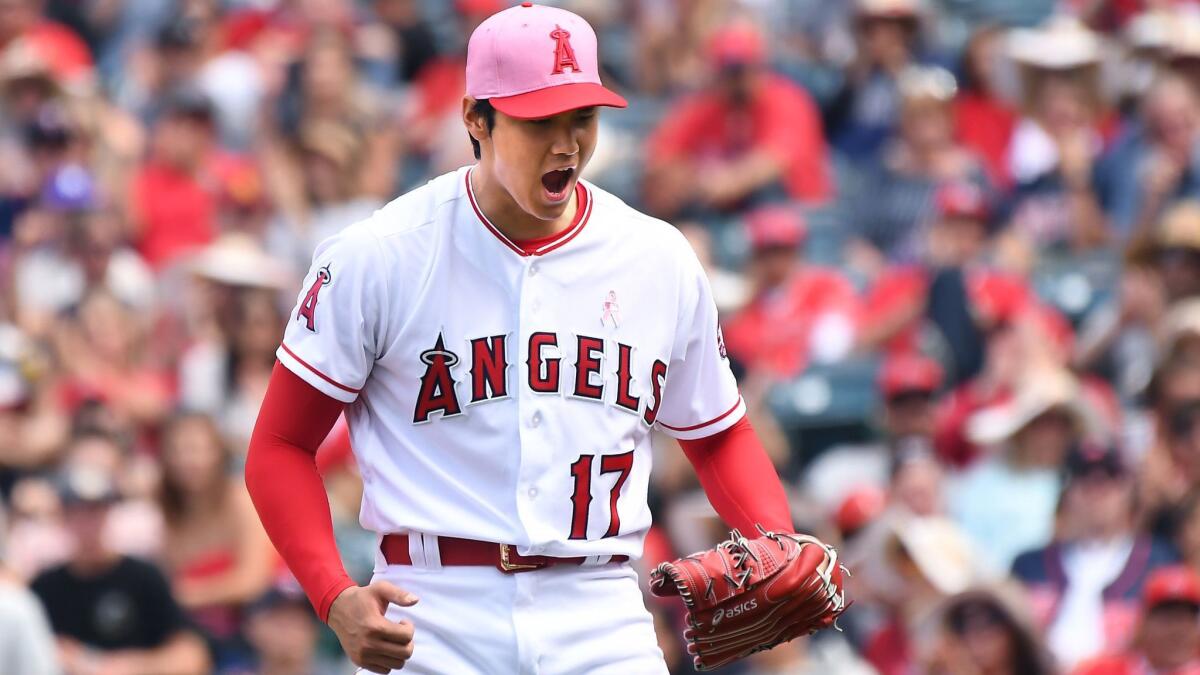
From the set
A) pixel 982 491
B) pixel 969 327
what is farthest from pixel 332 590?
pixel 969 327

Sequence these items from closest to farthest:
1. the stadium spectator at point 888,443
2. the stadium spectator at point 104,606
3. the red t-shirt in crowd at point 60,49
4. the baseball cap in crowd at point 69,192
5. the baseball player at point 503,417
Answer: the baseball player at point 503,417, the stadium spectator at point 104,606, the stadium spectator at point 888,443, the baseball cap in crowd at point 69,192, the red t-shirt in crowd at point 60,49

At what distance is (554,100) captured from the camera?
379 cm

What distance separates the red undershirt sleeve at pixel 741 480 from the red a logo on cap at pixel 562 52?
0.84m

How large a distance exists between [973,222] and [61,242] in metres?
4.01

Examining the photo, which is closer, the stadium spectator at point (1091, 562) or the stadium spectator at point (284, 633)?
the stadium spectator at point (1091, 562)

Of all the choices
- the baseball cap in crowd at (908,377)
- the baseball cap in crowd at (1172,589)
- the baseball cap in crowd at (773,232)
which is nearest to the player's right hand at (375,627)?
the baseball cap in crowd at (1172,589)

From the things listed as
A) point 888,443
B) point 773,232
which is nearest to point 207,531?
point 888,443

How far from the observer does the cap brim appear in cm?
377

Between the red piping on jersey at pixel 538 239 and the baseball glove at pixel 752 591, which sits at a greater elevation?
the red piping on jersey at pixel 538 239

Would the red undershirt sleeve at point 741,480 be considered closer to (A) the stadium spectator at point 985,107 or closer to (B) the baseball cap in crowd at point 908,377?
(B) the baseball cap in crowd at point 908,377

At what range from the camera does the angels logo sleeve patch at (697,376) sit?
13.7ft

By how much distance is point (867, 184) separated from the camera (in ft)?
33.6

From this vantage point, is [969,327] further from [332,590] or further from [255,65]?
[332,590]

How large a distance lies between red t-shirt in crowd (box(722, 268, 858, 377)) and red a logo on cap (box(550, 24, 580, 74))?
5035mm
